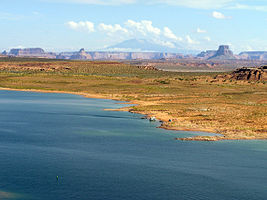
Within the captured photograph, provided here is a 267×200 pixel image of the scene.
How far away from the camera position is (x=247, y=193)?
34.3 meters

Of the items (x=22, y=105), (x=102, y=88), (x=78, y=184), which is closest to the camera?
(x=78, y=184)

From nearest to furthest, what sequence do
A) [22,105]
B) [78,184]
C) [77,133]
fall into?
[78,184] → [77,133] → [22,105]

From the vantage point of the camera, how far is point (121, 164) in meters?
41.8

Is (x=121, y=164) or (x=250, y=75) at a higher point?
(x=250, y=75)

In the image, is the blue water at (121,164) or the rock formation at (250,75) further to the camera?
the rock formation at (250,75)

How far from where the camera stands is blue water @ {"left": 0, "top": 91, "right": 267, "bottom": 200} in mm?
34062

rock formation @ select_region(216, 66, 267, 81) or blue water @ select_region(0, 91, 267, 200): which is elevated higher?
rock formation @ select_region(216, 66, 267, 81)

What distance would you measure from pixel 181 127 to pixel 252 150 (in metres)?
14.8

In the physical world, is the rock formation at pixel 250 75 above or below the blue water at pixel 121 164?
above

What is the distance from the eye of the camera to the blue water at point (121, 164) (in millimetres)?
34062

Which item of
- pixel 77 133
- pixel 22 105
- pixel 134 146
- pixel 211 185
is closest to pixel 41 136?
pixel 77 133

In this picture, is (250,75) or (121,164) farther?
(250,75)

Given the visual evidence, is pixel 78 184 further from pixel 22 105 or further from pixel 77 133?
pixel 22 105

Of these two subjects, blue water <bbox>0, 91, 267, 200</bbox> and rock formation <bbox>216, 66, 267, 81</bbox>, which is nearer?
blue water <bbox>0, 91, 267, 200</bbox>
